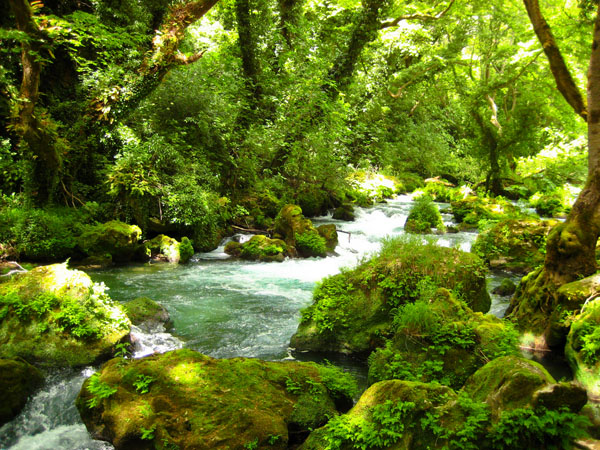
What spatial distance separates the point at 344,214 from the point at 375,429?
49.8 ft

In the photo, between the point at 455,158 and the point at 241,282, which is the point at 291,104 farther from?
the point at 455,158

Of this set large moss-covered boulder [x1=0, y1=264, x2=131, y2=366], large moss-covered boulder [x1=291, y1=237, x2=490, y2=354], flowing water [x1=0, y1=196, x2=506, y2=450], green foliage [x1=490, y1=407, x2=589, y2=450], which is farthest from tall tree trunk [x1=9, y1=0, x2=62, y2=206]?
green foliage [x1=490, y1=407, x2=589, y2=450]

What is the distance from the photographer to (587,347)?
4246 mm

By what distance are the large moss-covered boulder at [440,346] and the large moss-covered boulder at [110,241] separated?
8044mm

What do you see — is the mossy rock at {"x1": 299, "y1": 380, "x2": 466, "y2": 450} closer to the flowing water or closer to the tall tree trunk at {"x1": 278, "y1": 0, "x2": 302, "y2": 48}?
the flowing water

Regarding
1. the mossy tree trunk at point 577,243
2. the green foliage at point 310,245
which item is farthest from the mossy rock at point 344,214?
the mossy tree trunk at point 577,243

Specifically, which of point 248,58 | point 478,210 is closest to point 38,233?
point 248,58

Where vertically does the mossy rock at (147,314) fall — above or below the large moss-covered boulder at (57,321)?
below

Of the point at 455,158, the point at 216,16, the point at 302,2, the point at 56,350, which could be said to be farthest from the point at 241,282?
the point at 455,158

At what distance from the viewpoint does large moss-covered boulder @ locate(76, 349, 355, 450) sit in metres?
3.31

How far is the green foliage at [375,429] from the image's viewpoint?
2.98m

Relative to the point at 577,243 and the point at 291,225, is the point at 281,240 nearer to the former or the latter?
the point at 291,225

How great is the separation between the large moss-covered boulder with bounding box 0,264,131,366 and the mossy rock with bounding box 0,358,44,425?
1.84 ft

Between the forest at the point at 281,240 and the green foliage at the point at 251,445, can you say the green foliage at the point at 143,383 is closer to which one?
the forest at the point at 281,240
